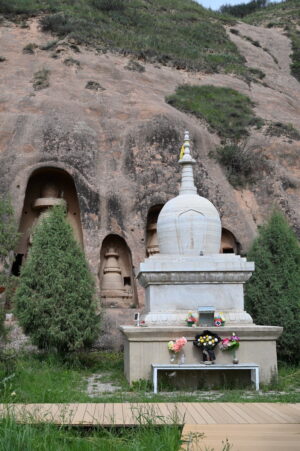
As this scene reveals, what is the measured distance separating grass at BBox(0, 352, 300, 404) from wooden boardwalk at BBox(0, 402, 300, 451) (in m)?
1.57

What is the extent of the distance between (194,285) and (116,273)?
9.95m

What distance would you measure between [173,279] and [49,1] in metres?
31.3

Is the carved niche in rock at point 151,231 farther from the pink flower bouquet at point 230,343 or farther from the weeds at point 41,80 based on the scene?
the pink flower bouquet at point 230,343

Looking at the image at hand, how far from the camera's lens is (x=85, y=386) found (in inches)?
469

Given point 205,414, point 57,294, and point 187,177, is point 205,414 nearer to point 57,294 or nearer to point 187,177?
point 57,294

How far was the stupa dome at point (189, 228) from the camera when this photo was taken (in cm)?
1499

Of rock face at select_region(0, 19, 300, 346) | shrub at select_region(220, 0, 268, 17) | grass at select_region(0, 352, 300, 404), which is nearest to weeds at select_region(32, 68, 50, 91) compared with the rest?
rock face at select_region(0, 19, 300, 346)

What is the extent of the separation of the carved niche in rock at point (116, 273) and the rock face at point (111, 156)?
0.49 feet

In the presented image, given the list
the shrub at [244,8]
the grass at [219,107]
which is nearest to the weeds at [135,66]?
the grass at [219,107]

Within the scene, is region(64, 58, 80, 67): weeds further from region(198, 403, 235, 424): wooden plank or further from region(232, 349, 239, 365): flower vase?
region(198, 403, 235, 424): wooden plank

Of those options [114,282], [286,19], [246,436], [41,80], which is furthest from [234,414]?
[286,19]

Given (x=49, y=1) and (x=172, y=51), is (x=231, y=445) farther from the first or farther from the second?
(x=49, y=1)

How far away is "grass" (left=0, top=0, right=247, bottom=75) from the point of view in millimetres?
34062

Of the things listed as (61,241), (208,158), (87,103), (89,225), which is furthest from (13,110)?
(61,241)
